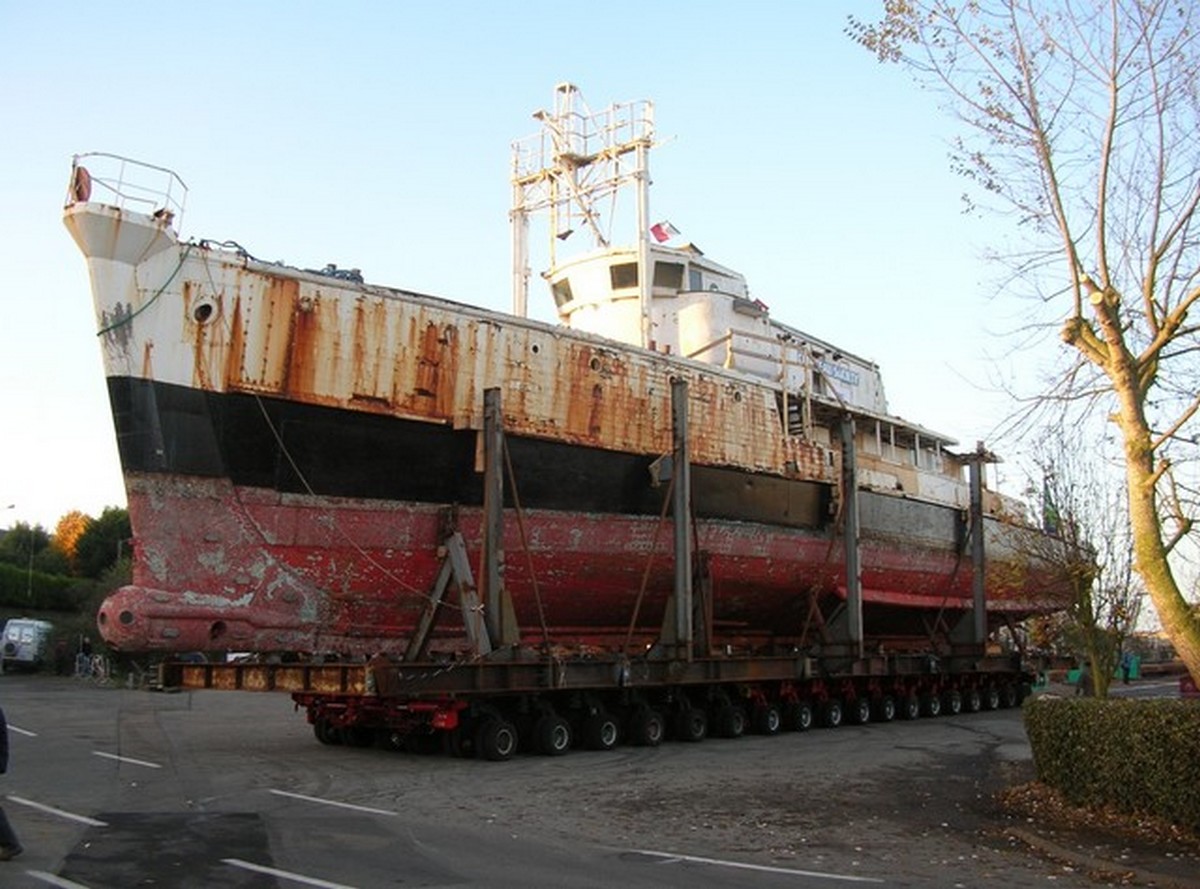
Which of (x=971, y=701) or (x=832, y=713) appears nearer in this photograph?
(x=832, y=713)

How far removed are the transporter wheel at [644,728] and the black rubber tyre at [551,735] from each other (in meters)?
1.45

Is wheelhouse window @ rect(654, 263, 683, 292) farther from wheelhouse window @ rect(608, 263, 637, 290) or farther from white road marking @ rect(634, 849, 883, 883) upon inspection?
white road marking @ rect(634, 849, 883, 883)

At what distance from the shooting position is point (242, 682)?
13703mm

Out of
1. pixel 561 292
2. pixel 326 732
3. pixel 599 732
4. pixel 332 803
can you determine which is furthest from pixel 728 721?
pixel 561 292

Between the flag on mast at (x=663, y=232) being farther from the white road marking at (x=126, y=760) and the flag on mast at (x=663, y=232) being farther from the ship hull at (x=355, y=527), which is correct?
the white road marking at (x=126, y=760)

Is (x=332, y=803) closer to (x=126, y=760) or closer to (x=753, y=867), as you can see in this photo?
(x=753, y=867)

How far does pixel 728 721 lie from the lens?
1731 centimetres

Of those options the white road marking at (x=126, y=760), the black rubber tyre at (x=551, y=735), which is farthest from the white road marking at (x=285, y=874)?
the black rubber tyre at (x=551, y=735)

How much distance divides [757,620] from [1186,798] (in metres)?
11.4

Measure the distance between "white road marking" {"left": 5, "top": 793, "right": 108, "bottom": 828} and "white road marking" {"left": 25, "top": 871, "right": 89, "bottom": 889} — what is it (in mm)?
2004

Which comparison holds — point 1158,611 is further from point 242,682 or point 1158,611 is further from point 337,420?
point 242,682

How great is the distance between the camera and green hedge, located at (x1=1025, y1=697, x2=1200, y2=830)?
28.6ft

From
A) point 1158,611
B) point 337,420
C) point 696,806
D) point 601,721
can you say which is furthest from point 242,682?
point 1158,611

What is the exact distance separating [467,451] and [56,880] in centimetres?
810
